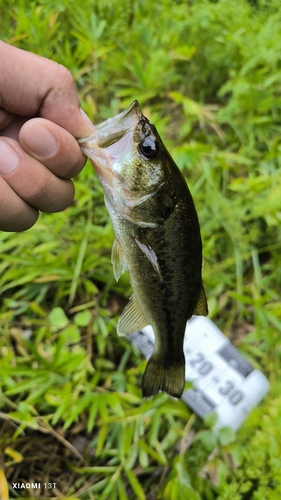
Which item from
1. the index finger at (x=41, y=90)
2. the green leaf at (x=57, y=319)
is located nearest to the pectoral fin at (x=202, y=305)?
the index finger at (x=41, y=90)

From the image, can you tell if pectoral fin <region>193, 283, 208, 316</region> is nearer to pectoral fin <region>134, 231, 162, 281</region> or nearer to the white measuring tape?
pectoral fin <region>134, 231, 162, 281</region>

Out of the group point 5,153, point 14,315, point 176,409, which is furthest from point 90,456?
point 5,153

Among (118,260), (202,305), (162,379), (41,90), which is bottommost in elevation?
(162,379)

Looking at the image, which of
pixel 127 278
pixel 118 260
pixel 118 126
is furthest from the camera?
pixel 127 278

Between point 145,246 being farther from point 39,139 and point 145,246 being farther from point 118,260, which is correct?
point 39,139

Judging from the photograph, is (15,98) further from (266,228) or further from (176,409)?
(266,228)

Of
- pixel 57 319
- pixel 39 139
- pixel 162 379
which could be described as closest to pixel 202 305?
pixel 162 379

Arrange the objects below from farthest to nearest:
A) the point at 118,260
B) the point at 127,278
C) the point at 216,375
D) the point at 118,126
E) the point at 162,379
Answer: the point at 127,278 → the point at 216,375 → the point at 162,379 → the point at 118,260 → the point at 118,126
